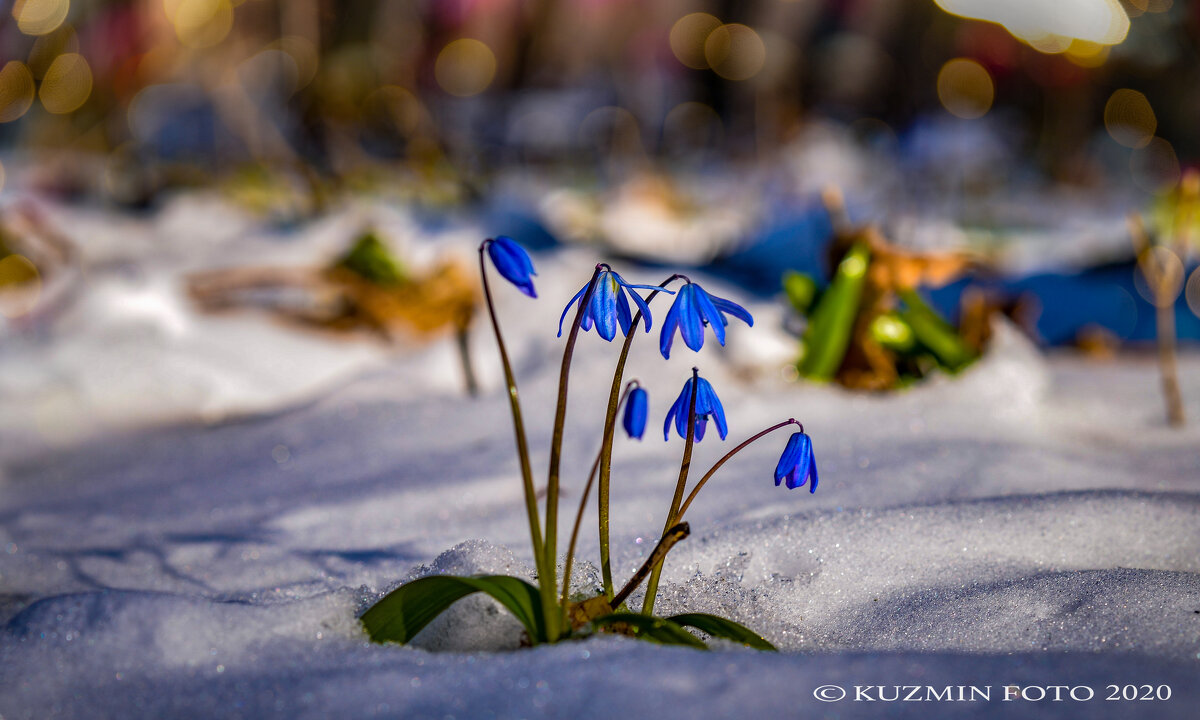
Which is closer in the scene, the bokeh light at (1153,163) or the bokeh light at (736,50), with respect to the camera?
the bokeh light at (736,50)

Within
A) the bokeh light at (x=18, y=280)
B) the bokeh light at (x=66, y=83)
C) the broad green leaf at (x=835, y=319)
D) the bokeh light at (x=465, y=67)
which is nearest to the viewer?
the broad green leaf at (x=835, y=319)

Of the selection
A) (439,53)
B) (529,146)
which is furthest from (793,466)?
(529,146)

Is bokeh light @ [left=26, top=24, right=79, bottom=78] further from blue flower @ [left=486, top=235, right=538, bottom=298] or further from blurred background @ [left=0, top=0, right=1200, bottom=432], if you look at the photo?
blue flower @ [left=486, top=235, right=538, bottom=298]

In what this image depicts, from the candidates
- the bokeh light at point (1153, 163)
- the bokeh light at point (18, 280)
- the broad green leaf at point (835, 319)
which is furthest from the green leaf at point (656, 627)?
the bokeh light at point (1153, 163)

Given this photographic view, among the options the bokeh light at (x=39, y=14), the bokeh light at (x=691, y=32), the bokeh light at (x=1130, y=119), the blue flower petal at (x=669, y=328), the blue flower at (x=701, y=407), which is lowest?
the blue flower at (x=701, y=407)

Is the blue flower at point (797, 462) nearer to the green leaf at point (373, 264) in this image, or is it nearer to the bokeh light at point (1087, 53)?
the green leaf at point (373, 264)

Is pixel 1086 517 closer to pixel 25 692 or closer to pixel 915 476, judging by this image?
pixel 915 476

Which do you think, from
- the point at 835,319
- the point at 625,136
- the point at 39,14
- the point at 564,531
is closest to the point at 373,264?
the point at 835,319
